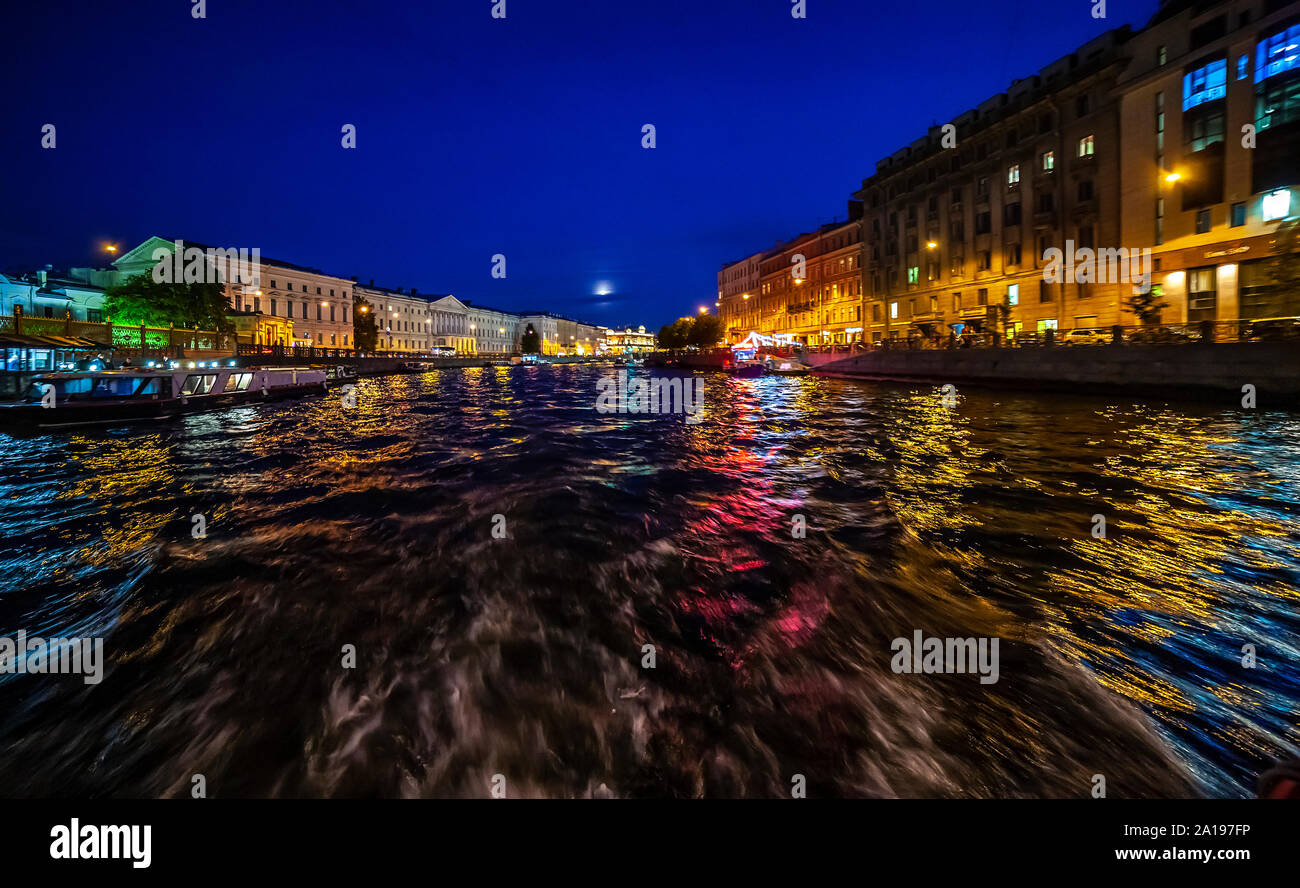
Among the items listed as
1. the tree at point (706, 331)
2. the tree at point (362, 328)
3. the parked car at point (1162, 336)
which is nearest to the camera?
the parked car at point (1162, 336)

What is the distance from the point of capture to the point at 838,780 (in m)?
2.69

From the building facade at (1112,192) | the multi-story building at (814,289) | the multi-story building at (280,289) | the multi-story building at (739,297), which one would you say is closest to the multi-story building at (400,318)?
the multi-story building at (280,289)

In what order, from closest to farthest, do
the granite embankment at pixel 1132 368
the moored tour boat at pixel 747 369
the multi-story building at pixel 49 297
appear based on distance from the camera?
the granite embankment at pixel 1132 368
the multi-story building at pixel 49 297
the moored tour boat at pixel 747 369

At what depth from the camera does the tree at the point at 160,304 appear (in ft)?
137

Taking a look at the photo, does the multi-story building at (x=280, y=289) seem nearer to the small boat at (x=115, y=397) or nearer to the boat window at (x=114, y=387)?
the small boat at (x=115, y=397)

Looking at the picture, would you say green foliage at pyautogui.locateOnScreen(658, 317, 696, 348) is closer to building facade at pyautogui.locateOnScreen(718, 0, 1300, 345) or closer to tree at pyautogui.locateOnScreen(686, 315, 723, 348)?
tree at pyautogui.locateOnScreen(686, 315, 723, 348)

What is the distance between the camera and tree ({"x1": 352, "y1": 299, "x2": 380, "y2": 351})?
Answer: 86125mm

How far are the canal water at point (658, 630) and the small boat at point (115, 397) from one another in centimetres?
1180

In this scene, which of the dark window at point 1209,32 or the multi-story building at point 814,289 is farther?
the multi-story building at point 814,289

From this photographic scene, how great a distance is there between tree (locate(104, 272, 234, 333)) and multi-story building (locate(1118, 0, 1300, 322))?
70.1 m
